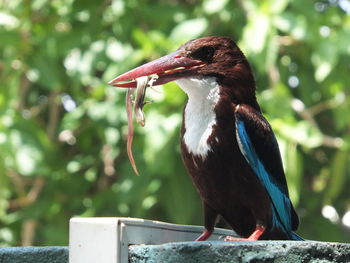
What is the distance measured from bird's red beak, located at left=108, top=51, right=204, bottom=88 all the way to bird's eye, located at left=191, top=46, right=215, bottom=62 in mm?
24

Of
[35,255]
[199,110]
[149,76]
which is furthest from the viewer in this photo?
[199,110]

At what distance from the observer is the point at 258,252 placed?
227cm

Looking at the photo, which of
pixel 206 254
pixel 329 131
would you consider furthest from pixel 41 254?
pixel 329 131

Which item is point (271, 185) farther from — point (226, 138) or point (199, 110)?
point (199, 110)

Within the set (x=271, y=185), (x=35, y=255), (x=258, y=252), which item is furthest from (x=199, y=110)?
(x=258, y=252)

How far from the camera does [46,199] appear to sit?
591cm

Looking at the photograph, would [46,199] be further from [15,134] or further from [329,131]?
[329,131]

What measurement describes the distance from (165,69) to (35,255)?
71cm

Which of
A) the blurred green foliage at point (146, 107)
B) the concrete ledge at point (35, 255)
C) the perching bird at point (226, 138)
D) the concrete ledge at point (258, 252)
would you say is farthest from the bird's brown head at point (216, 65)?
the blurred green foliage at point (146, 107)

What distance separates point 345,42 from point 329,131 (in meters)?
1.26

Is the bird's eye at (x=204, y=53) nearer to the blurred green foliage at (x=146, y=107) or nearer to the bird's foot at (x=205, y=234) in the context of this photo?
the bird's foot at (x=205, y=234)

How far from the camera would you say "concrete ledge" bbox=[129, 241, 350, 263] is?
2.26 meters

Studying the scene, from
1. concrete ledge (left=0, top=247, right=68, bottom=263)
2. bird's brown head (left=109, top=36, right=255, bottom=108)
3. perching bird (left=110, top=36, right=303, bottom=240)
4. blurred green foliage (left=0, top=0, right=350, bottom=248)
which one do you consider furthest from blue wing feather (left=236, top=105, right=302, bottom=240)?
blurred green foliage (left=0, top=0, right=350, bottom=248)

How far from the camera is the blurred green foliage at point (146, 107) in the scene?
501cm
